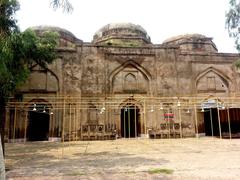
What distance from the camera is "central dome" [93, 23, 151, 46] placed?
848 inches

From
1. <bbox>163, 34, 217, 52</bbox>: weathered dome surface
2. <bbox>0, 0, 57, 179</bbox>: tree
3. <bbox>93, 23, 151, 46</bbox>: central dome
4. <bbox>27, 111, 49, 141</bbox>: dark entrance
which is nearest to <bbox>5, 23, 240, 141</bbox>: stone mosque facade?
<bbox>27, 111, 49, 141</bbox>: dark entrance

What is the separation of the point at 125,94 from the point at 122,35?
6.33m

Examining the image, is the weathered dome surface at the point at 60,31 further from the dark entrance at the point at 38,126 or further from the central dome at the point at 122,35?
the dark entrance at the point at 38,126

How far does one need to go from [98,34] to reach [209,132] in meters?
12.5

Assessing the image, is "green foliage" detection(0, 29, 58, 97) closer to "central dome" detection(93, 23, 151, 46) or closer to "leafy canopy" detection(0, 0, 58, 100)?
"leafy canopy" detection(0, 0, 58, 100)

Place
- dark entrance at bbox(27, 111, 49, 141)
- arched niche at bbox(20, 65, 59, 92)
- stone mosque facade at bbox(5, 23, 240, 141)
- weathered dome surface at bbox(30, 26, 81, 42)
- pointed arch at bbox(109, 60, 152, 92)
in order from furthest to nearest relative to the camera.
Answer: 1. weathered dome surface at bbox(30, 26, 81, 42)
2. pointed arch at bbox(109, 60, 152, 92)
3. dark entrance at bbox(27, 111, 49, 141)
4. arched niche at bbox(20, 65, 59, 92)
5. stone mosque facade at bbox(5, 23, 240, 141)

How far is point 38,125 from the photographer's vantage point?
17906 millimetres

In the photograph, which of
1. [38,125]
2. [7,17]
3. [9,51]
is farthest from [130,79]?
[9,51]

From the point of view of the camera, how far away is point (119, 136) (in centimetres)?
1691

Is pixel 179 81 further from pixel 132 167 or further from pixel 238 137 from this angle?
pixel 132 167

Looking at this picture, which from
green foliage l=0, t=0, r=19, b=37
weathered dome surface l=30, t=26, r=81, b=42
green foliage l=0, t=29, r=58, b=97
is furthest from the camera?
weathered dome surface l=30, t=26, r=81, b=42

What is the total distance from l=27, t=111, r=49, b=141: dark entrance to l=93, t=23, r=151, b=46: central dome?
24.8 feet

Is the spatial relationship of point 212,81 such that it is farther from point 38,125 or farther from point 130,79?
point 38,125

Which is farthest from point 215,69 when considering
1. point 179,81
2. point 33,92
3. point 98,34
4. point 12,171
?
point 12,171
